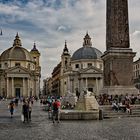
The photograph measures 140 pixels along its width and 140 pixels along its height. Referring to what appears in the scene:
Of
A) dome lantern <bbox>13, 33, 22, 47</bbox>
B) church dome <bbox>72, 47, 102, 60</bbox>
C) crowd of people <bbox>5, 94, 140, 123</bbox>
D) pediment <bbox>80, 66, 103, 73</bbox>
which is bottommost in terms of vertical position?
crowd of people <bbox>5, 94, 140, 123</bbox>

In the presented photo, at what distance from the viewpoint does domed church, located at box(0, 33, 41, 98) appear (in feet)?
335

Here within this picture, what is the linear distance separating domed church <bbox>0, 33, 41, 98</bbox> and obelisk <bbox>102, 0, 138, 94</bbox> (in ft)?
246

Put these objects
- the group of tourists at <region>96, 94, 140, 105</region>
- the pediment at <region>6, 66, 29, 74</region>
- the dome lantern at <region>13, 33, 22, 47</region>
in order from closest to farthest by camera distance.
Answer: the group of tourists at <region>96, 94, 140, 105</region> → the pediment at <region>6, 66, 29, 74</region> → the dome lantern at <region>13, 33, 22, 47</region>

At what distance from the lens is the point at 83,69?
102 meters

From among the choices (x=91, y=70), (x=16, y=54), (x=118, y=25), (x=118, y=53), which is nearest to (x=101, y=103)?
(x=118, y=53)

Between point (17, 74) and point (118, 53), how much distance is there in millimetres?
76581

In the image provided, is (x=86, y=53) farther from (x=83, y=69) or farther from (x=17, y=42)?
(x=17, y=42)

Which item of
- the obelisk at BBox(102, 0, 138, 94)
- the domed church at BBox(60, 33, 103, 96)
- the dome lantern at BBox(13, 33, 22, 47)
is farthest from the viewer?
the dome lantern at BBox(13, 33, 22, 47)

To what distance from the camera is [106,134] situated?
1334 centimetres

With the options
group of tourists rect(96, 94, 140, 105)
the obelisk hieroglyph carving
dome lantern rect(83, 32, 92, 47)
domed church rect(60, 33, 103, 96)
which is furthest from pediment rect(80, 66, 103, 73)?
group of tourists rect(96, 94, 140, 105)

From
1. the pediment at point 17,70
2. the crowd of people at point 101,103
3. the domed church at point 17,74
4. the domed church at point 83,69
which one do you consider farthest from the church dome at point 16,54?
the crowd of people at point 101,103

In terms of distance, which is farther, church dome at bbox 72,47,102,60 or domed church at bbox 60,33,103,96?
church dome at bbox 72,47,102,60

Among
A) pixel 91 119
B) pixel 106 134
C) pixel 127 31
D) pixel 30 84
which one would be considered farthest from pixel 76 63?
pixel 106 134

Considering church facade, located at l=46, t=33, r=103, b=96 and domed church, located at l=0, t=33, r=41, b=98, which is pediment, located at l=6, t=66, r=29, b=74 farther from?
church facade, located at l=46, t=33, r=103, b=96
